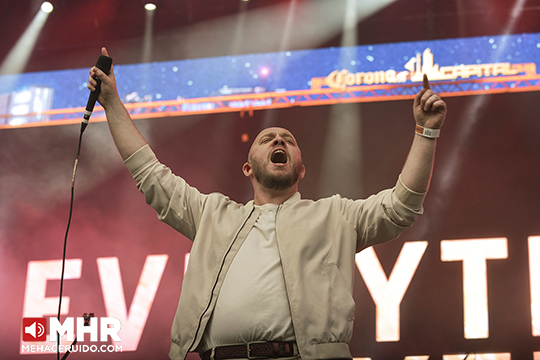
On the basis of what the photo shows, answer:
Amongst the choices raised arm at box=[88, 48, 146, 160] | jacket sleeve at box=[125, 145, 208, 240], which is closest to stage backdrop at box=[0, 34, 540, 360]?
jacket sleeve at box=[125, 145, 208, 240]

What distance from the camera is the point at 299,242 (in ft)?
5.75

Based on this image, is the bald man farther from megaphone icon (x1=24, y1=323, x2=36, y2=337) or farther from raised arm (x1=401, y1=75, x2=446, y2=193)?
megaphone icon (x1=24, y1=323, x2=36, y2=337)

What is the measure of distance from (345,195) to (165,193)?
6.48 feet

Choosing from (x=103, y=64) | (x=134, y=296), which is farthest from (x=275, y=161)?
(x=134, y=296)

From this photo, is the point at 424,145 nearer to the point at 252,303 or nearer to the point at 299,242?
the point at 299,242

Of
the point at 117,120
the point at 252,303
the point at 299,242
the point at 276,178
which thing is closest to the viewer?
the point at 252,303

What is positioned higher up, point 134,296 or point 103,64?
point 103,64

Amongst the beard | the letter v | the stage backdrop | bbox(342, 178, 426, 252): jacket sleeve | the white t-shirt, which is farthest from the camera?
the letter v

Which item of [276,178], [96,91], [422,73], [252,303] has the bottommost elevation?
[252,303]

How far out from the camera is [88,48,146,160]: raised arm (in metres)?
1.88

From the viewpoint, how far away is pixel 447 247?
11.3 feet

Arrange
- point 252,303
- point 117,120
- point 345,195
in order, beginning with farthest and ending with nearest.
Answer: point 345,195 → point 117,120 → point 252,303

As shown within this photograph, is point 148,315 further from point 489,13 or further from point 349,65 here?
point 489,13

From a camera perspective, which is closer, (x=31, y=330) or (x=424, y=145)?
(x=424, y=145)
